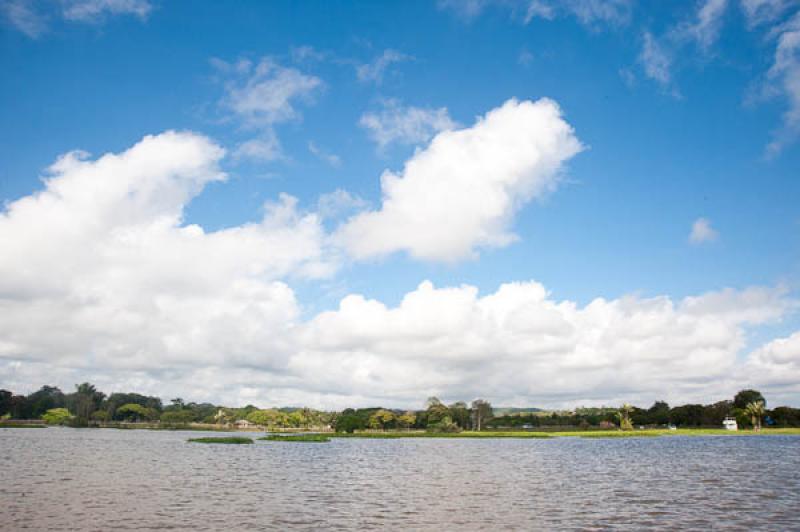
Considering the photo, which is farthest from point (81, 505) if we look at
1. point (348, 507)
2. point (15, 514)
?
point (348, 507)

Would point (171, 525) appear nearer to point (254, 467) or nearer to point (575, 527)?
point (575, 527)

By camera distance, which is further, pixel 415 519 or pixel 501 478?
pixel 501 478

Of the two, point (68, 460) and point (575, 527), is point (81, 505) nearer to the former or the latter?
point (575, 527)

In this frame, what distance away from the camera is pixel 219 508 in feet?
138

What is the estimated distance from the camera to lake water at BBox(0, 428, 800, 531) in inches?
1457

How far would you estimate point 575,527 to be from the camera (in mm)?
35531

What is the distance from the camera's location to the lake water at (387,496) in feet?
121

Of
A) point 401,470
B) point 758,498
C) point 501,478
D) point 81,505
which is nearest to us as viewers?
point 81,505

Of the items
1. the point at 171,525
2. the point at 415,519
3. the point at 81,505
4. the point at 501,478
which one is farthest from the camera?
the point at 501,478

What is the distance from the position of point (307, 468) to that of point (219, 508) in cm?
3795

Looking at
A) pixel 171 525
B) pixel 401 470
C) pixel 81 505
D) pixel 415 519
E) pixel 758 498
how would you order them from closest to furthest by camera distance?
pixel 171 525 < pixel 415 519 < pixel 81 505 < pixel 758 498 < pixel 401 470

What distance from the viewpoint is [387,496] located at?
50094mm

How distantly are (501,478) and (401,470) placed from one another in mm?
16213

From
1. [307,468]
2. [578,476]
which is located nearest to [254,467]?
[307,468]
